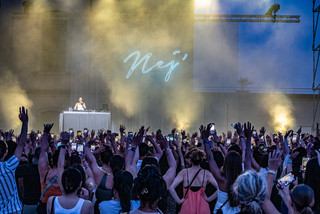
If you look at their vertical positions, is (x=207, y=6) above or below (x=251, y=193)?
above

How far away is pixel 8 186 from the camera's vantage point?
12.0 ft

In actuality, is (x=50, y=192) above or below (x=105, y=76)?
below

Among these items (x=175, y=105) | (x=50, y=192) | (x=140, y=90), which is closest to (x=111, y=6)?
(x=140, y=90)

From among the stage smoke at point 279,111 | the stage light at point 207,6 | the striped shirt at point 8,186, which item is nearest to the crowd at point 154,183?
the striped shirt at point 8,186

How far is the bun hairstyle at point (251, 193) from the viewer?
84.3 inches

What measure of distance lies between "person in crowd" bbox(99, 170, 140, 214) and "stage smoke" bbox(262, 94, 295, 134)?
19.8 metres

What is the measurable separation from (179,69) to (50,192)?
18.0 metres

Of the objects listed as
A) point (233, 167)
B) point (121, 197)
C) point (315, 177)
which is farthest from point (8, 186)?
point (315, 177)

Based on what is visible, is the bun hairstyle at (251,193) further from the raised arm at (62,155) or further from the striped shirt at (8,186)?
the striped shirt at (8,186)

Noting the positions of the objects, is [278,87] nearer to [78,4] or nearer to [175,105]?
[175,105]

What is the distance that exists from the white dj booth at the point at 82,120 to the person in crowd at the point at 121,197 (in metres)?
12.5

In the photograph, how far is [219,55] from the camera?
71.7ft

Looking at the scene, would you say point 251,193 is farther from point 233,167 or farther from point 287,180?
point 233,167

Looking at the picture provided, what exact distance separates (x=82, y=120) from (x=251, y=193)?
13726 millimetres
